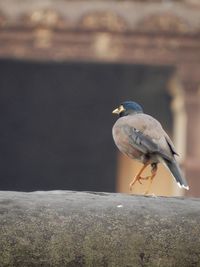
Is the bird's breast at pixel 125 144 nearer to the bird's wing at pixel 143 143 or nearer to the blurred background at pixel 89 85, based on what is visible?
the bird's wing at pixel 143 143

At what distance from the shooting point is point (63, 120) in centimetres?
1397

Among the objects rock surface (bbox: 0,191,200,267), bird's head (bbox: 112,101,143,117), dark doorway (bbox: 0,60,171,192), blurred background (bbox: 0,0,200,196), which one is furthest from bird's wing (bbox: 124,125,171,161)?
dark doorway (bbox: 0,60,171,192)

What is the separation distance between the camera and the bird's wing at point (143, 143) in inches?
154

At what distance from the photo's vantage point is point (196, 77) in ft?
37.7

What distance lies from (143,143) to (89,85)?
31.9ft

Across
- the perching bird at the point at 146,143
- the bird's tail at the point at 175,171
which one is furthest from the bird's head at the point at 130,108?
the bird's tail at the point at 175,171

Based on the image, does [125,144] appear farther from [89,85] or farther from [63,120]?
[63,120]

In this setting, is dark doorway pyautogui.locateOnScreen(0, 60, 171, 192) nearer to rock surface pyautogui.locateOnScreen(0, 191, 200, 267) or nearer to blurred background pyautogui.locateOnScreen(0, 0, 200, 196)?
blurred background pyautogui.locateOnScreen(0, 0, 200, 196)

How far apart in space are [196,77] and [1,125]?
3.46m

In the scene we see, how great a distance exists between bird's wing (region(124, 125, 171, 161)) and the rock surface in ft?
3.12

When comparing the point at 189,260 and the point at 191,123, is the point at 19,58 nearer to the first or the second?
the point at 191,123

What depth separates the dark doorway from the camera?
13.5m

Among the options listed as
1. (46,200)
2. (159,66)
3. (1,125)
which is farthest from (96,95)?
(46,200)

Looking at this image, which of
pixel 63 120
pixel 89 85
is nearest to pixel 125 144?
pixel 89 85
